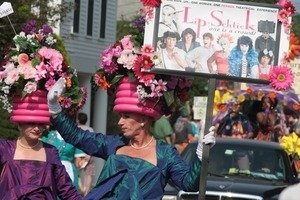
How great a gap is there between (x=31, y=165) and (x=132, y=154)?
→ 2.65 ft

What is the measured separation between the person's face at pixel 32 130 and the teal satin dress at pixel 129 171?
19.3 inches

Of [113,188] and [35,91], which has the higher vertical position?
[35,91]

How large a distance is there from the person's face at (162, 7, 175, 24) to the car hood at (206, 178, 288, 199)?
16.4 ft

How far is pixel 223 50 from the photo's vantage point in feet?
28.0

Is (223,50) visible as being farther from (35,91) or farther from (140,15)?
(35,91)

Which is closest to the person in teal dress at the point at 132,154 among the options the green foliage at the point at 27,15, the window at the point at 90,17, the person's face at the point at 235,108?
the green foliage at the point at 27,15

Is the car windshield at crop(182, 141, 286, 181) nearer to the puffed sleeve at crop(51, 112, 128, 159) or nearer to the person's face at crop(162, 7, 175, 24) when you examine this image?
the person's face at crop(162, 7, 175, 24)

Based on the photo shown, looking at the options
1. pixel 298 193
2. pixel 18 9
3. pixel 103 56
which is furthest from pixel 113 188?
pixel 18 9

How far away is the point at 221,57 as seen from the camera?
8523 millimetres

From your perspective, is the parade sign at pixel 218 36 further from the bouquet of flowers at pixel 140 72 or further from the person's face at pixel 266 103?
the person's face at pixel 266 103

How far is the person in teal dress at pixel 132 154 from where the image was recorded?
804cm

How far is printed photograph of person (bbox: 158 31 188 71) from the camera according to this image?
8461 millimetres

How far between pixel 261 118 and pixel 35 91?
42.5ft

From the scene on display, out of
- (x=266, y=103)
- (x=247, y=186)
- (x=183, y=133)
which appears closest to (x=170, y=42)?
(x=247, y=186)
